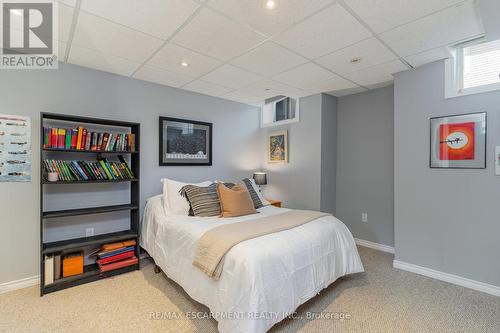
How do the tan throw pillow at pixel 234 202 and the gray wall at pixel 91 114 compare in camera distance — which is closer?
the gray wall at pixel 91 114

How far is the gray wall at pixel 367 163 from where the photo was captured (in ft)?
→ 11.4

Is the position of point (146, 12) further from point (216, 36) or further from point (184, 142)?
point (184, 142)

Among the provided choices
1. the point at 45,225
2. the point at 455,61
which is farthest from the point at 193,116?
the point at 455,61

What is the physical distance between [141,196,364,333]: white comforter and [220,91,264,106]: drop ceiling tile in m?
2.06

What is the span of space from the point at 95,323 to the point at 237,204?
1.61m

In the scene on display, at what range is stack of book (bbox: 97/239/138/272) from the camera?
2.63 m

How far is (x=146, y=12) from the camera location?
1.79m

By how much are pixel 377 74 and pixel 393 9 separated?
1.34m

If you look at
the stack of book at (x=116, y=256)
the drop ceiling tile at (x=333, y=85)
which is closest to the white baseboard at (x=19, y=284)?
the stack of book at (x=116, y=256)

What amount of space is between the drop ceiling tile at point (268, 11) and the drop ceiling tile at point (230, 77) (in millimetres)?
919

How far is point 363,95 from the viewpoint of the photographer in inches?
147

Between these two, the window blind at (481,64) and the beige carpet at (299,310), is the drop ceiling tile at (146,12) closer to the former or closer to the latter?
the beige carpet at (299,310)

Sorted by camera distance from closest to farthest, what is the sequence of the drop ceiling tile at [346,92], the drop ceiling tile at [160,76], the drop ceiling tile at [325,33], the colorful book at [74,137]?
the drop ceiling tile at [325,33] → the colorful book at [74,137] → the drop ceiling tile at [160,76] → the drop ceiling tile at [346,92]

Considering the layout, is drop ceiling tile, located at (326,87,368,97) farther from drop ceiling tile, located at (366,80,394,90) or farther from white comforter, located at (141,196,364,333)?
white comforter, located at (141,196,364,333)
